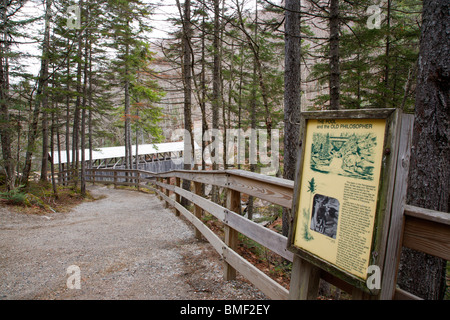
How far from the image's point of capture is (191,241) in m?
4.65

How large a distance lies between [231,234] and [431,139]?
2369 mm

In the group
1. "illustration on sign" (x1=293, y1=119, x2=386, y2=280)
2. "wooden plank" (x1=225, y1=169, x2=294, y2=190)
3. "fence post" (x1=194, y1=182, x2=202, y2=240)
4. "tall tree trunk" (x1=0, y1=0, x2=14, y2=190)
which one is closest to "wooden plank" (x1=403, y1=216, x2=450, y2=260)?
"illustration on sign" (x1=293, y1=119, x2=386, y2=280)

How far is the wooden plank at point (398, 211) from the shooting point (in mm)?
1156

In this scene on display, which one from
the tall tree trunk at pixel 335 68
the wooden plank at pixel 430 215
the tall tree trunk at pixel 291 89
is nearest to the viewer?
the wooden plank at pixel 430 215

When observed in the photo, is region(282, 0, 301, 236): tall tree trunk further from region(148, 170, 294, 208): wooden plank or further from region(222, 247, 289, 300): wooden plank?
region(222, 247, 289, 300): wooden plank

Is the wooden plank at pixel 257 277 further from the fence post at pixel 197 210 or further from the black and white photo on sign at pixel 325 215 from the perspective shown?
the fence post at pixel 197 210

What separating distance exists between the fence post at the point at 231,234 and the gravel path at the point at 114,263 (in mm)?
95

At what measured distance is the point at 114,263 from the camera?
3678 millimetres

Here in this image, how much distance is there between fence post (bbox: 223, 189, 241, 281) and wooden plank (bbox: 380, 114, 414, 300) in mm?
1852

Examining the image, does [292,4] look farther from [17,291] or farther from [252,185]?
[17,291]

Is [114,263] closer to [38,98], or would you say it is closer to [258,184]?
[258,184]

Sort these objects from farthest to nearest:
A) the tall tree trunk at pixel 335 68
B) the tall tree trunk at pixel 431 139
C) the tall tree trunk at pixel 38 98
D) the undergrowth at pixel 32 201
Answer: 1. the tall tree trunk at pixel 38 98
2. the undergrowth at pixel 32 201
3. the tall tree trunk at pixel 335 68
4. the tall tree trunk at pixel 431 139

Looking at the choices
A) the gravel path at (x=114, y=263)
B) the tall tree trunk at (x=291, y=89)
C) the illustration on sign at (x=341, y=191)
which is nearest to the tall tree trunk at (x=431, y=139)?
the gravel path at (x=114, y=263)
